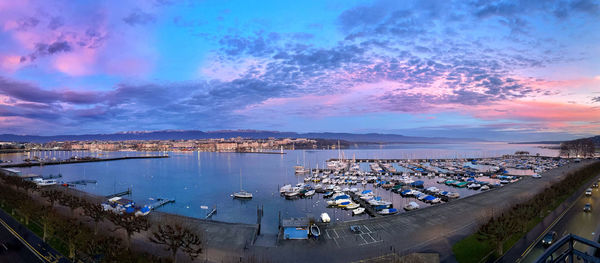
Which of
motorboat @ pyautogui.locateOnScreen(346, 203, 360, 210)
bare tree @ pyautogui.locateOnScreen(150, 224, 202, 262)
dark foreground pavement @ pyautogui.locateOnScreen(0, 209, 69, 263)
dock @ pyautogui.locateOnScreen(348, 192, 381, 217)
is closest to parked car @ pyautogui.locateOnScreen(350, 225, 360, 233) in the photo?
dock @ pyautogui.locateOnScreen(348, 192, 381, 217)

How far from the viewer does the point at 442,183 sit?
1618 inches

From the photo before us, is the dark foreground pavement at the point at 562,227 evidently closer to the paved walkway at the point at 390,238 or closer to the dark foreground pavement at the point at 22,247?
the paved walkway at the point at 390,238

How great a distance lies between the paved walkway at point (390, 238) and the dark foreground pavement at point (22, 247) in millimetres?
9365

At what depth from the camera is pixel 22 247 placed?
14125 mm

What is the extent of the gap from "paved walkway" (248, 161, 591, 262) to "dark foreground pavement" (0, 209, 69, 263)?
9.36 metres

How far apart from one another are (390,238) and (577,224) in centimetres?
1108

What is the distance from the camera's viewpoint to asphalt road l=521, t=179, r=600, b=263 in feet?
41.9

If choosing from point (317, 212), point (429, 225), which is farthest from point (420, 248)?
point (317, 212)

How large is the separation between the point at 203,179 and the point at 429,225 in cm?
4049

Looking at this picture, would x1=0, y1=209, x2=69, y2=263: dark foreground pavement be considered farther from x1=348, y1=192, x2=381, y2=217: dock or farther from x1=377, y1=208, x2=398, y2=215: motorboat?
x1=377, y1=208, x2=398, y2=215: motorboat

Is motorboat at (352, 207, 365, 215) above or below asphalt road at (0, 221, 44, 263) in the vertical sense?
below

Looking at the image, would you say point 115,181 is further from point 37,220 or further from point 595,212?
point 595,212

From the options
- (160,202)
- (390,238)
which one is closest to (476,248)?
(390,238)

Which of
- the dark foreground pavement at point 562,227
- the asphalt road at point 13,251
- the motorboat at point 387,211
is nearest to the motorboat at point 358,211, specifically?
the motorboat at point 387,211
